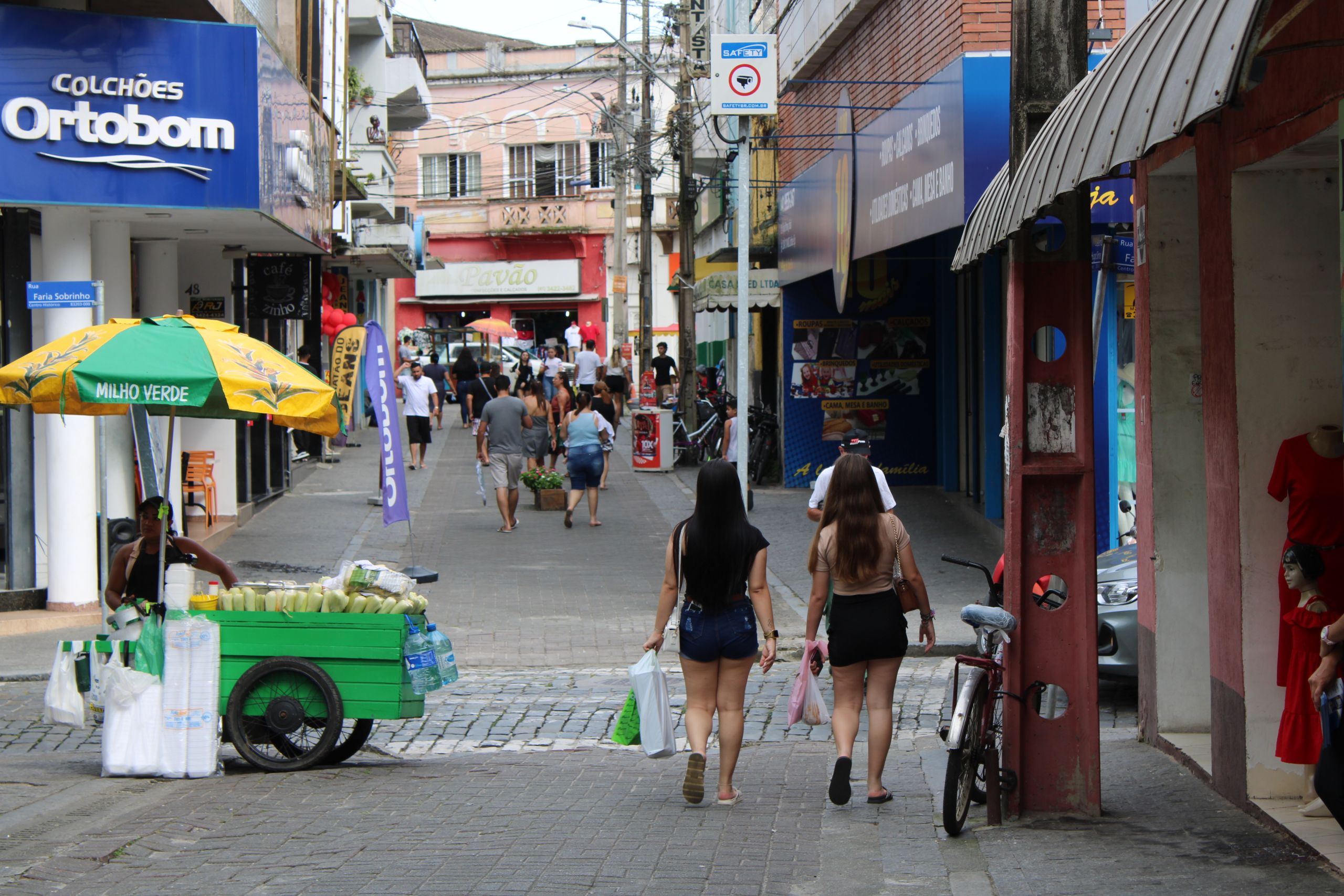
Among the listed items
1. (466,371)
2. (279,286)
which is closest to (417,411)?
(279,286)

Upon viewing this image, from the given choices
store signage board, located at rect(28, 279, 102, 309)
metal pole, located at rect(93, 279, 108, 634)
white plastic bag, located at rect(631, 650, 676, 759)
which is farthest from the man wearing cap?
store signage board, located at rect(28, 279, 102, 309)

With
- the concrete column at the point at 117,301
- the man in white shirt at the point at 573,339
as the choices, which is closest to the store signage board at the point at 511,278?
the man in white shirt at the point at 573,339

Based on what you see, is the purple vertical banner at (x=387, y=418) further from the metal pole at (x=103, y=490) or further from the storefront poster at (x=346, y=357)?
the storefront poster at (x=346, y=357)

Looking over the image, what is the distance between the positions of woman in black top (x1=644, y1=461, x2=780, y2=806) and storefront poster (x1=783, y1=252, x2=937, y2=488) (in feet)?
43.5

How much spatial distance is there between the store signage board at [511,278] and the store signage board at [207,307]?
115 ft

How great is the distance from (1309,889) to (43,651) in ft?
31.0

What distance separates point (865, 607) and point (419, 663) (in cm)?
255

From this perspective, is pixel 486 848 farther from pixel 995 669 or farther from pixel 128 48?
pixel 128 48

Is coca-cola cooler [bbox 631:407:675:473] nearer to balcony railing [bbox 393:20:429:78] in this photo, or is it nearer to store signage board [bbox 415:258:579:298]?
balcony railing [bbox 393:20:429:78]

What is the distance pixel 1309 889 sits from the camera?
5.18 meters

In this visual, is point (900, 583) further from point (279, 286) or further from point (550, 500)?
point (550, 500)

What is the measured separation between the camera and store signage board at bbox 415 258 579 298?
52750 millimetres

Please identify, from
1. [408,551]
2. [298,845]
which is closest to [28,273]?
[408,551]

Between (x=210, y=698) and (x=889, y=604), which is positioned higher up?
(x=889, y=604)
